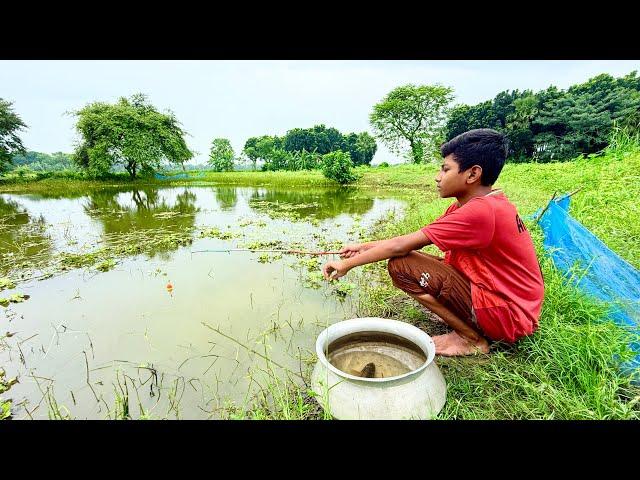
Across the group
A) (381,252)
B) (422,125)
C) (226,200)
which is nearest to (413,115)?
(422,125)

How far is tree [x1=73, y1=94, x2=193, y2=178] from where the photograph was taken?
73.2ft

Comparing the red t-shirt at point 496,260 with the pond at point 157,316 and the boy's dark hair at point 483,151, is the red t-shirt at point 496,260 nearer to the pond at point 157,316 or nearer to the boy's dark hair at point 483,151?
the boy's dark hair at point 483,151

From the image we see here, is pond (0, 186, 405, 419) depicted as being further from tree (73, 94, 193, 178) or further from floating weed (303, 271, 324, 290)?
tree (73, 94, 193, 178)

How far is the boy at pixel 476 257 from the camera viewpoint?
1722mm

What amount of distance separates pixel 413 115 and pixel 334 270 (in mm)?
31089

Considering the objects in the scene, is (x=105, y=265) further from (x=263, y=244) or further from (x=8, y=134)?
(x=8, y=134)

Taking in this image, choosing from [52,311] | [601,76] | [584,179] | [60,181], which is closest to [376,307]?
[52,311]

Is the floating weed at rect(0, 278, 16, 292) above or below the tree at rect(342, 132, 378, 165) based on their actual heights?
below

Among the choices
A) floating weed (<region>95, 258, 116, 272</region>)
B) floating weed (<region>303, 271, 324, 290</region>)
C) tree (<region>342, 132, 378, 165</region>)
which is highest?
tree (<region>342, 132, 378, 165</region>)

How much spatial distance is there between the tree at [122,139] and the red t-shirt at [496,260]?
85.4 ft

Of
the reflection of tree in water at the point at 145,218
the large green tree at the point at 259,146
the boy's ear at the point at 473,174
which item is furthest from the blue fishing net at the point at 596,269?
the large green tree at the point at 259,146

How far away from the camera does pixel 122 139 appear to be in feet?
74.7

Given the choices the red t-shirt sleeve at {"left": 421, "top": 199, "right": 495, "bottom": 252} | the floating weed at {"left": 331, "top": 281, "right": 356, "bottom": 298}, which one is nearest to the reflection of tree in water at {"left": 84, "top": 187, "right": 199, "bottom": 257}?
the floating weed at {"left": 331, "top": 281, "right": 356, "bottom": 298}

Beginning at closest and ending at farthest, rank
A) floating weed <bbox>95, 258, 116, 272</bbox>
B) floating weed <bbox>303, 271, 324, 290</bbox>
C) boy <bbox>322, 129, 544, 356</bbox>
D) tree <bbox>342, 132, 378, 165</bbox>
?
1. boy <bbox>322, 129, 544, 356</bbox>
2. floating weed <bbox>303, 271, 324, 290</bbox>
3. floating weed <bbox>95, 258, 116, 272</bbox>
4. tree <bbox>342, 132, 378, 165</bbox>
